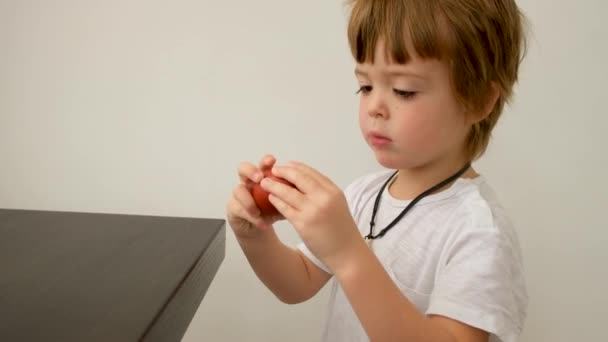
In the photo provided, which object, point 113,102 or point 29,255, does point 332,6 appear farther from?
point 29,255

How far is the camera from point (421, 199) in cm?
68

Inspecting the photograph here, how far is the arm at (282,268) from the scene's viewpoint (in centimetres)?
67

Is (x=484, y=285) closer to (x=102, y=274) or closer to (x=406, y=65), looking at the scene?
(x=406, y=65)

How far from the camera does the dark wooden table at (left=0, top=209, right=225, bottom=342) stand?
356 millimetres

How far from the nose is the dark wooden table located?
0.24m

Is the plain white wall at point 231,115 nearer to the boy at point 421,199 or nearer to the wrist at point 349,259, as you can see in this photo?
the boy at point 421,199

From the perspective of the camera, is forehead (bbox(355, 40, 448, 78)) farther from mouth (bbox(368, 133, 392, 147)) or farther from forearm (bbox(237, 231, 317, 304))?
forearm (bbox(237, 231, 317, 304))

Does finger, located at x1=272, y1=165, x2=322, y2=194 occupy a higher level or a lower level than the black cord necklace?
higher

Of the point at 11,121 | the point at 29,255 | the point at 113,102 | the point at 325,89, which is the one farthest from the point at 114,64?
the point at 29,255

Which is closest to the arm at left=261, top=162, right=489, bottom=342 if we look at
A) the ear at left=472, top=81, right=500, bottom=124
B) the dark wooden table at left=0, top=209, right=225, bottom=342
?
the dark wooden table at left=0, top=209, right=225, bottom=342

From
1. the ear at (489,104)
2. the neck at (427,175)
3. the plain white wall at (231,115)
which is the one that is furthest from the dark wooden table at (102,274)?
the plain white wall at (231,115)

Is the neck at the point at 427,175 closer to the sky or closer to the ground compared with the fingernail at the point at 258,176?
closer to the ground

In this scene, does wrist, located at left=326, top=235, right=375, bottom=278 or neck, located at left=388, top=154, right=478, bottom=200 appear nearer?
wrist, located at left=326, top=235, right=375, bottom=278

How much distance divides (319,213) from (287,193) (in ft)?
0.13
